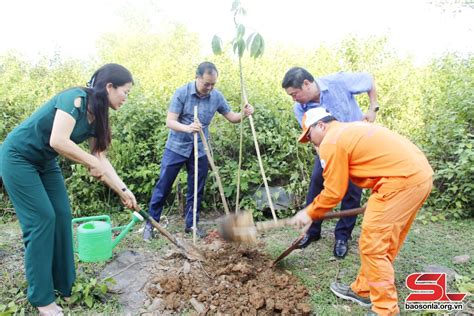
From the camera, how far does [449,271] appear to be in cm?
336

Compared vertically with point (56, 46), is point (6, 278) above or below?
below

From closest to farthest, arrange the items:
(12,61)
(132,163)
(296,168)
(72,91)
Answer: (72,91), (296,168), (132,163), (12,61)

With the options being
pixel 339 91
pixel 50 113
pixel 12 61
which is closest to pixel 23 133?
pixel 50 113

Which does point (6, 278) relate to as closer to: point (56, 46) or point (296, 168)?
point (296, 168)

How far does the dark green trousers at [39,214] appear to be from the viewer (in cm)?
255

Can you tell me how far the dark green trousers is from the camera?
2.55m

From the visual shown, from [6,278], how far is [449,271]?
13.1 ft

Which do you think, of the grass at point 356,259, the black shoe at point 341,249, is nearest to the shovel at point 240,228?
the grass at point 356,259

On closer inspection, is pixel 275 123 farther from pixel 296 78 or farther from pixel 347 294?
pixel 347 294

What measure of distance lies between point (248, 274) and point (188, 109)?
1.80 m

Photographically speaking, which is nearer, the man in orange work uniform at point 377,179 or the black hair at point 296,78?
the man in orange work uniform at point 377,179

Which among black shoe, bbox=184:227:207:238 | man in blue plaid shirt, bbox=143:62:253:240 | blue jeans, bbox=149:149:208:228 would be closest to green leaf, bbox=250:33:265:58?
man in blue plaid shirt, bbox=143:62:253:240

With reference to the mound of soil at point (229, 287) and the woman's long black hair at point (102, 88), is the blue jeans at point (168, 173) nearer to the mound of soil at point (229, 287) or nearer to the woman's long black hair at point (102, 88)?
the mound of soil at point (229, 287)

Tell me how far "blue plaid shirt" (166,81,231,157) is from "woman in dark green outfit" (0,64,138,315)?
4.46 feet
